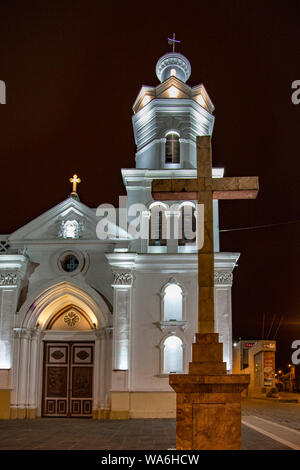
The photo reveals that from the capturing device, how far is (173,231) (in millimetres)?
23562

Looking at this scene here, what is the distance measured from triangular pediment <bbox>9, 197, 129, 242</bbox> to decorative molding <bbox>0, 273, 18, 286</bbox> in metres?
Answer: 1.67

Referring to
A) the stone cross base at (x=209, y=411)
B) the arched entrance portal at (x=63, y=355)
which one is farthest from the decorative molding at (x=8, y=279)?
the stone cross base at (x=209, y=411)

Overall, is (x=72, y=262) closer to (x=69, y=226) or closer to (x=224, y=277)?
(x=69, y=226)

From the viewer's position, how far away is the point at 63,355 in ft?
77.2

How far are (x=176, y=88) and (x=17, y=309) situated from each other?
12.5m

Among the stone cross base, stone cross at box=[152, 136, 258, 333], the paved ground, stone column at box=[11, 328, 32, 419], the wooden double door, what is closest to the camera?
the stone cross base

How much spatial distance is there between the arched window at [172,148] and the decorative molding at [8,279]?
338 inches

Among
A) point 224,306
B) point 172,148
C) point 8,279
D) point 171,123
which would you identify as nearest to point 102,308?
point 8,279

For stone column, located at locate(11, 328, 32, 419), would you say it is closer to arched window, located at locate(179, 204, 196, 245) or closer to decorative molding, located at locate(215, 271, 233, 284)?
arched window, located at locate(179, 204, 196, 245)

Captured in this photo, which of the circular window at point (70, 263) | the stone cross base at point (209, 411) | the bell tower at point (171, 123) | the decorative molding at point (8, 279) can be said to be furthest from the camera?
the bell tower at point (171, 123)

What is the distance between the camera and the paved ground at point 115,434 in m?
13.4

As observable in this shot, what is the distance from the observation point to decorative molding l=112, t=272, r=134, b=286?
72.5ft

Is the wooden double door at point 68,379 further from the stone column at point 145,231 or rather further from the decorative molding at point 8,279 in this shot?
the stone column at point 145,231

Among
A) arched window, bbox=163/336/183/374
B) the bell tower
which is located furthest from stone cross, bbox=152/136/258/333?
the bell tower
